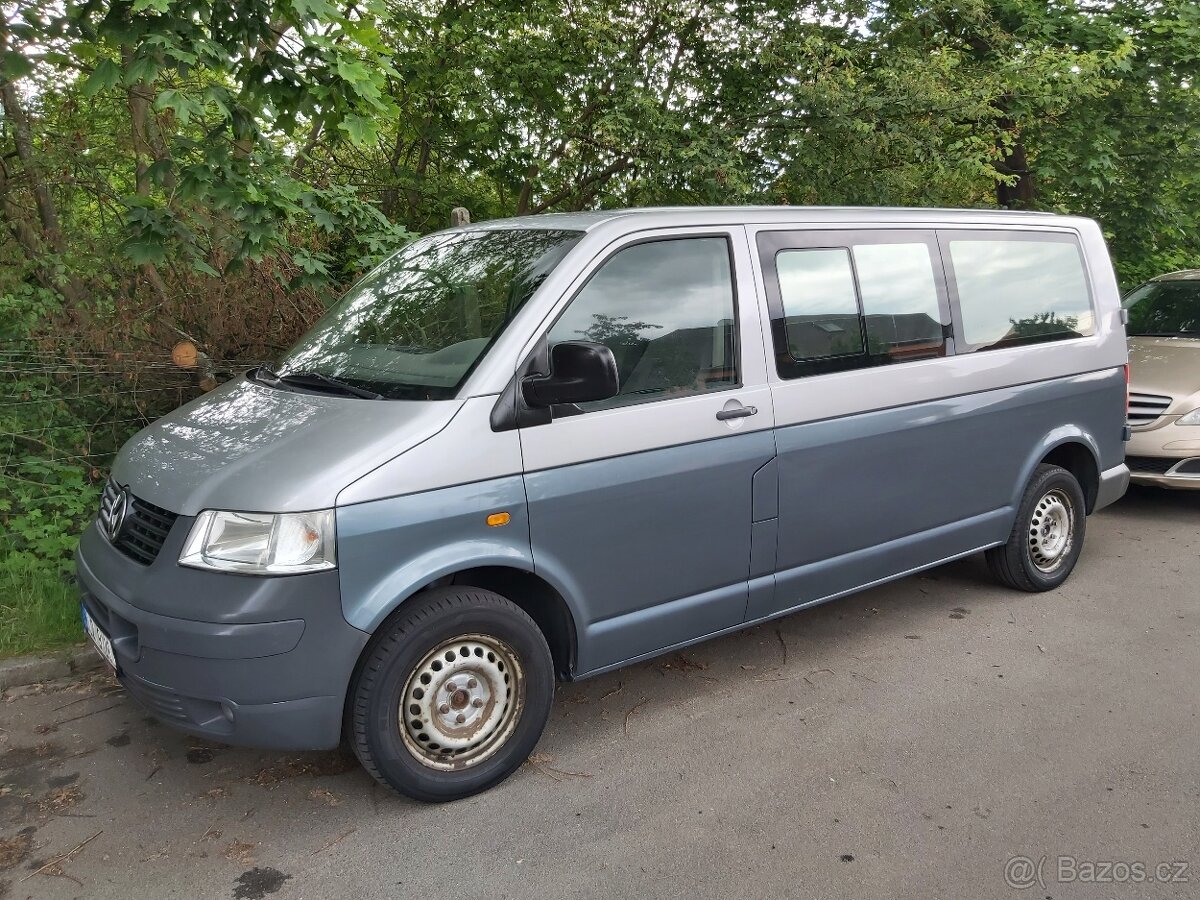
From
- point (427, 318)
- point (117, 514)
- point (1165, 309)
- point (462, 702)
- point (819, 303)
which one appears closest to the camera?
point (462, 702)

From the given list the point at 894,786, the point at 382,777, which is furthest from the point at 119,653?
the point at 894,786

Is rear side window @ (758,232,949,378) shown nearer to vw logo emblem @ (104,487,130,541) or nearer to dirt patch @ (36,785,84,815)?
vw logo emblem @ (104,487,130,541)

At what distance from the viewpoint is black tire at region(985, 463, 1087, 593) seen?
5.46m

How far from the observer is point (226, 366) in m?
6.64

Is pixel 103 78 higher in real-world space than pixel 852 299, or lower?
higher

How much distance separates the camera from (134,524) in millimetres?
3500

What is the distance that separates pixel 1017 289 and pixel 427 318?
322 cm

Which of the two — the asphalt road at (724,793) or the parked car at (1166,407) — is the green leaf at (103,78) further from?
the parked car at (1166,407)

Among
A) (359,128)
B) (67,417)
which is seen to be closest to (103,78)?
(359,128)

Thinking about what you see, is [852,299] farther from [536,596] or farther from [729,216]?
[536,596]

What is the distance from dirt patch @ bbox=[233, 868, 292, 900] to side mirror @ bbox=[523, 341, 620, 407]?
1740 mm

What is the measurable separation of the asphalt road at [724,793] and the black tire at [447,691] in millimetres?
138

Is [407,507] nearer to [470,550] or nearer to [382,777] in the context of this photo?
[470,550]

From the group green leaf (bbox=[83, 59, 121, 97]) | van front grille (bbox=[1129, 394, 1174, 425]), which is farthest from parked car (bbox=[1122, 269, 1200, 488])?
green leaf (bbox=[83, 59, 121, 97])
